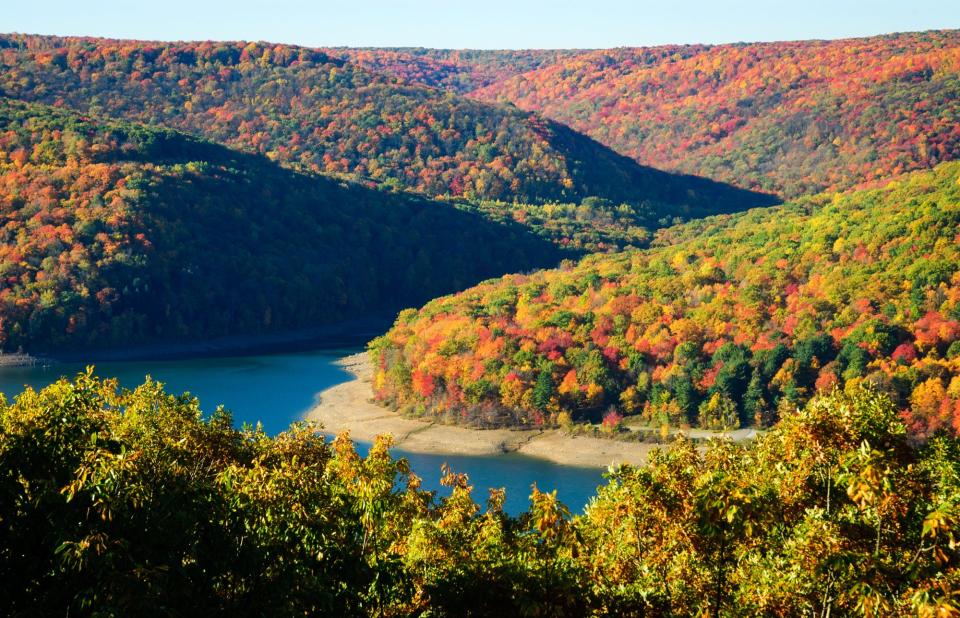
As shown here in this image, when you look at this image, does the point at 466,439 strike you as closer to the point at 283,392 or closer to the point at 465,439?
the point at 465,439

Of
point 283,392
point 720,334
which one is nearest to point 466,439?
point 720,334

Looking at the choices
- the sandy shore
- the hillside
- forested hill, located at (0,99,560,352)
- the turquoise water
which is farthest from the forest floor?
forested hill, located at (0,99,560,352)

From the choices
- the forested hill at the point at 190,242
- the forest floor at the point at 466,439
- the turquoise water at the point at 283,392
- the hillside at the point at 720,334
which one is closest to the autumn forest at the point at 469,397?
the hillside at the point at 720,334

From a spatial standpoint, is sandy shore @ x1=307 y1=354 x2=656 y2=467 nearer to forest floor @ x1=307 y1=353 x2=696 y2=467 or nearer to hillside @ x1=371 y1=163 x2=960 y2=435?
forest floor @ x1=307 y1=353 x2=696 y2=467

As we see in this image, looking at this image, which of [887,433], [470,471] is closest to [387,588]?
[887,433]

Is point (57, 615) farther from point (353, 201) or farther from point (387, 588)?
point (353, 201)

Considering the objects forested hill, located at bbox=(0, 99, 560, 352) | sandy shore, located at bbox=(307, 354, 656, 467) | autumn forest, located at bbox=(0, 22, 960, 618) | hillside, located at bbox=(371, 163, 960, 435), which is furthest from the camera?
forested hill, located at bbox=(0, 99, 560, 352)

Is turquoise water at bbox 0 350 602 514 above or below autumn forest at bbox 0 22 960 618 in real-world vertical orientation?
below
